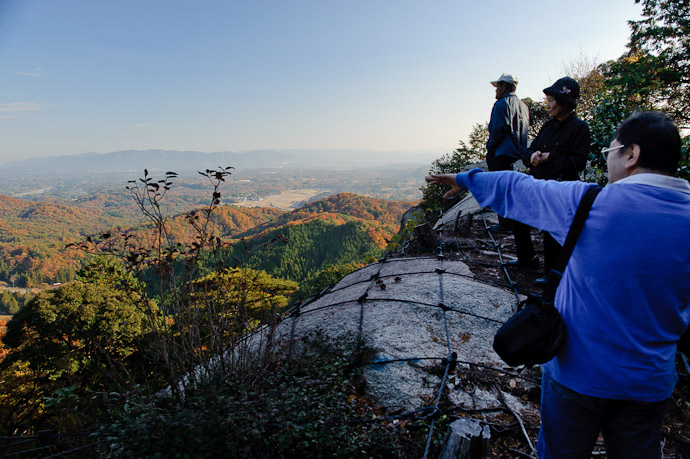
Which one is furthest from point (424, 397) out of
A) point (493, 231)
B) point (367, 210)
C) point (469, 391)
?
point (367, 210)

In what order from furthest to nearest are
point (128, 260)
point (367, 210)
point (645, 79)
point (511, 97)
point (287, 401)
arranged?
point (367, 210) < point (645, 79) < point (511, 97) < point (128, 260) < point (287, 401)

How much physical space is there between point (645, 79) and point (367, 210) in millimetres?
53166

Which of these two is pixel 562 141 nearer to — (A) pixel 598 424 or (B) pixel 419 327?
(B) pixel 419 327

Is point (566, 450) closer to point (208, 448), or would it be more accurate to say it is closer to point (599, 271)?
point (599, 271)

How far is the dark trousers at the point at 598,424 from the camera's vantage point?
0.96 metres

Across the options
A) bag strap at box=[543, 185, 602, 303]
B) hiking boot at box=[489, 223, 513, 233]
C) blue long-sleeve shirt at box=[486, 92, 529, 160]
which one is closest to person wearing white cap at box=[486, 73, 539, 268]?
blue long-sleeve shirt at box=[486, 92, 529, 160]

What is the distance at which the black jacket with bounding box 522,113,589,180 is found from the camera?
8.67 ft

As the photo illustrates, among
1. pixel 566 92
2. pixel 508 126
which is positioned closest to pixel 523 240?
pixel 508 126

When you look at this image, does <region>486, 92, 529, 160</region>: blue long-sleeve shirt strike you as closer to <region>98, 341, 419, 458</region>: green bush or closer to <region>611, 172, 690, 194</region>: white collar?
<region>611, 172, 690, 194</region>: white collar

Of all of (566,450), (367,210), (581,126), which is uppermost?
(581,126)

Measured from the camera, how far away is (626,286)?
0.89 m

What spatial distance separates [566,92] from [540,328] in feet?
7.57

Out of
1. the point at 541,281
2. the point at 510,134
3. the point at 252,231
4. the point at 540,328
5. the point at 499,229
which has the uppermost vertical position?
the point at 510,134

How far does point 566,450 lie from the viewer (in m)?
1.04
